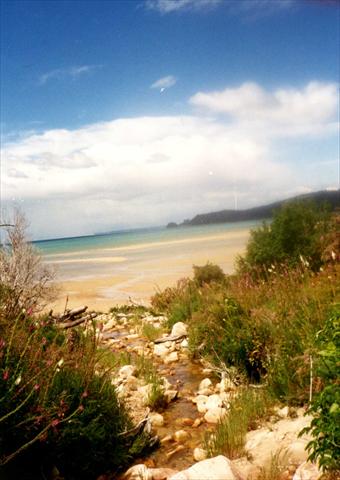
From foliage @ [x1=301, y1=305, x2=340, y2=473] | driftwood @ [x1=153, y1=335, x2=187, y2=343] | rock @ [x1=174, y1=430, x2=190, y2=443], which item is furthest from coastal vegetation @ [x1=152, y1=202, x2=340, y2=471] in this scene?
driftwood @ [x1=153, y1=335, x2=187, y2=343]

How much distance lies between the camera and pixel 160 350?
8383mm

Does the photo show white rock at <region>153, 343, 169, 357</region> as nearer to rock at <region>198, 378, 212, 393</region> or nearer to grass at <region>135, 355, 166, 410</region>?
grass at <region>135, 355, 166, 410</region>

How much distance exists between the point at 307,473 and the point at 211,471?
28.1 inches

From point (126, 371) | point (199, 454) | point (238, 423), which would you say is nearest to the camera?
point (199, 454)

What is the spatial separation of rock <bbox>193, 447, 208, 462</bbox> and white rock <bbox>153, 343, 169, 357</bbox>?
4178 mm

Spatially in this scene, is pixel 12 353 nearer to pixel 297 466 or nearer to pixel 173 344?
pixel 297 466

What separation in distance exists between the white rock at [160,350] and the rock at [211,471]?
16.4 feet

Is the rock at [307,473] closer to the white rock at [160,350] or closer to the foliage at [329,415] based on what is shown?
the foliage at [329,415]

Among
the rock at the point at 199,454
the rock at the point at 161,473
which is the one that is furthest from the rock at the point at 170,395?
the rock at the point at 161,473

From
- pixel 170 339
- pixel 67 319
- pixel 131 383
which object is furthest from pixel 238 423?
pixel 170 339

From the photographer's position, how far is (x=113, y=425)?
4125mm

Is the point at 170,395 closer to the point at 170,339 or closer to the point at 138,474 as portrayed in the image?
the point at 138,474

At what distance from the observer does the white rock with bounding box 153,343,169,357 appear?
8258 millimetres

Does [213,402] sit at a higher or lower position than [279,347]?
lower
